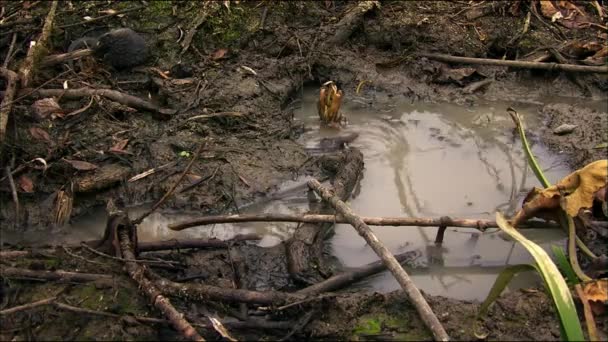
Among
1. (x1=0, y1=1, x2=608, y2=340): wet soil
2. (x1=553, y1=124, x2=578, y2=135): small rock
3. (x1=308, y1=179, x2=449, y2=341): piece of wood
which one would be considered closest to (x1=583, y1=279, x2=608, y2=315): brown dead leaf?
(x1=0, y1=1, x2=608, y2=340): wet soil

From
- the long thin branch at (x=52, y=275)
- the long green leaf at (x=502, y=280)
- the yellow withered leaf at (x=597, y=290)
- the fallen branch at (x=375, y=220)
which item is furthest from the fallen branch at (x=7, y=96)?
the yellow withered leaf at (x=597, y=290)

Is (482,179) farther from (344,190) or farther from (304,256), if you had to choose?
(304,256)

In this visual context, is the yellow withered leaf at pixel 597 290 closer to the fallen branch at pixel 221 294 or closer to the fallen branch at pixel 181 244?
the fallen branch at pixel 221 294

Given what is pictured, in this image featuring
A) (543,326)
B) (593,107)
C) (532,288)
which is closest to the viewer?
(543,326)

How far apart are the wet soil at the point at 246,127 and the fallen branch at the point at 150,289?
0.08 metres

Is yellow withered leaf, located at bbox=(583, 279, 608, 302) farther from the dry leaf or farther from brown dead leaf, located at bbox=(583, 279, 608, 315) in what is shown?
the dry leaf

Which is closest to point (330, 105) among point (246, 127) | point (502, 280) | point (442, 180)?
point (246, 127)

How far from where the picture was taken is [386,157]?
384cm

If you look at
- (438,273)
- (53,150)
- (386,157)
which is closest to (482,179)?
(386,157)

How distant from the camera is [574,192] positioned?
8.92ft

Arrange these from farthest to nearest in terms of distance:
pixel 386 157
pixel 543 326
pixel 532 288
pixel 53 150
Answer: pixel 386 157
pixel 53 150
pixel 532 288
pixel 543 326

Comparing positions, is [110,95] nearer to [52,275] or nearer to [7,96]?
[7,96]

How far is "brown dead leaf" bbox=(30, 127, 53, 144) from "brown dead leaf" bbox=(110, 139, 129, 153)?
14.6 inches

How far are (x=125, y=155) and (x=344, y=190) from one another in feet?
4.43
